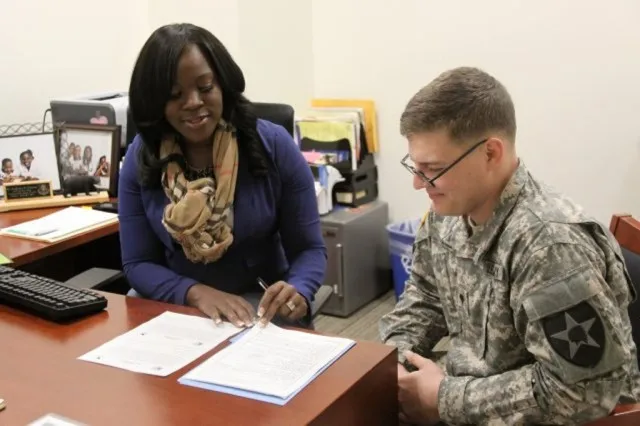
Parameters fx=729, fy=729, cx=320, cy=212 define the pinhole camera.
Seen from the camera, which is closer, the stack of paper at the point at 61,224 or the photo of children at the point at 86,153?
the stack of paper at the point at 61,224

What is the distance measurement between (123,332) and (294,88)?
2.36 m

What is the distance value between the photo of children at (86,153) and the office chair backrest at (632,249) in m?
1.80

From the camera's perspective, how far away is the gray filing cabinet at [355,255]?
327 cm

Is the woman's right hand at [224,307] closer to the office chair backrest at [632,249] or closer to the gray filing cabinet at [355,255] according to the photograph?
the office chair backrest at [632,249]

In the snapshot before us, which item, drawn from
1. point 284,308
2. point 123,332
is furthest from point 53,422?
point 284,308

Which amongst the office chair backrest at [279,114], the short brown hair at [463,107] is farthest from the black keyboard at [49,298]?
the office chair backrest at [279,114]

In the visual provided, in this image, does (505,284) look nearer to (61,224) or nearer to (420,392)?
(420,392)

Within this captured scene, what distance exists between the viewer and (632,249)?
4.92 feet

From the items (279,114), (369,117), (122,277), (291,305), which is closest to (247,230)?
(291,305)

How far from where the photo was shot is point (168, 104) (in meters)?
1.74

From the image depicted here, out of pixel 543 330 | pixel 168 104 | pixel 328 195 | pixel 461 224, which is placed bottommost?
pixel 328 195

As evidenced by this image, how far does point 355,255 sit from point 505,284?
211cm

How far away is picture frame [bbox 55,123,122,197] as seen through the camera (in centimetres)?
266

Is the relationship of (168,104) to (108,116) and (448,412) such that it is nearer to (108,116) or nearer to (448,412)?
(448,412)
